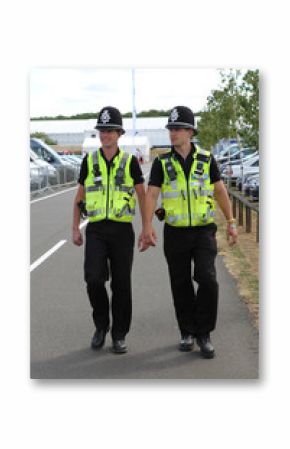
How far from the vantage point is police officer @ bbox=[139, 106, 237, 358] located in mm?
7219

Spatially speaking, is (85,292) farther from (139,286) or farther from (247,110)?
(247,110)

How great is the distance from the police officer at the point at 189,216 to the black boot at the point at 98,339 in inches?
20.0

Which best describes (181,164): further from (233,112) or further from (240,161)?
(233,112)

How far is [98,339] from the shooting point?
7.62 m

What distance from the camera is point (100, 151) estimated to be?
7.36 meters

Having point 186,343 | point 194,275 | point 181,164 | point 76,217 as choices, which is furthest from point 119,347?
point 181,164

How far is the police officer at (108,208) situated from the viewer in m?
7.29

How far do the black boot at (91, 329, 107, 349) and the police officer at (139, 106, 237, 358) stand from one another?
508 mm

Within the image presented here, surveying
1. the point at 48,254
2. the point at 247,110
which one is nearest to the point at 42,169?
the point at 48,254

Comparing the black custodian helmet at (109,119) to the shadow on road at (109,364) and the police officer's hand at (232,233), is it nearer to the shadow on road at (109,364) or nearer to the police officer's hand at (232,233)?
the police officer's hand at (232,233)

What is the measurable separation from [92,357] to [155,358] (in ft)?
1.33

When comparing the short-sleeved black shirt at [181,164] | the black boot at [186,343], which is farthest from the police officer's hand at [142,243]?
the black boot at [186,343]

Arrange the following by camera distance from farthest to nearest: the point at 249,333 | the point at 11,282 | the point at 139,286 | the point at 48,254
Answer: the point at 48,254
the point at 139,286
the point at 249,333
the point at 11,282

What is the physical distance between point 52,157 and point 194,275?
1.46m
